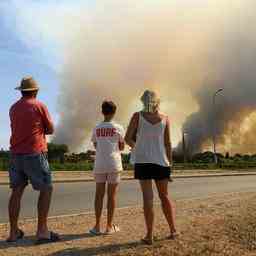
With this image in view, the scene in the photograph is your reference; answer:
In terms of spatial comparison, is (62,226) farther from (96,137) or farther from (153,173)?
(153,173)

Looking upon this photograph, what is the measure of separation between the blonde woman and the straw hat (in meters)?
1.23

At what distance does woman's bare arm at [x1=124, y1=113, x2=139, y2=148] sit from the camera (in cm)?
709

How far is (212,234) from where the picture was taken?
7.49 metres

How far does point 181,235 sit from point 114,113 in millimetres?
1801

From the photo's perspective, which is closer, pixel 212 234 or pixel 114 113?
pixel 212 234

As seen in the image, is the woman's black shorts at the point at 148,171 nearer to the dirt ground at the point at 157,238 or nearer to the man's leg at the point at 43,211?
the dirt ground at the point at 157,238

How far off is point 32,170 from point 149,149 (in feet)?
4.52

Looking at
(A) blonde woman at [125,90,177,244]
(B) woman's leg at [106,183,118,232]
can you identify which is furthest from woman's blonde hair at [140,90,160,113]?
(B) woman's leg at [106,183,118,232]

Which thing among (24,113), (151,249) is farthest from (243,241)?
(24,113)

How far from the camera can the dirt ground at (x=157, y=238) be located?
6.54 meters

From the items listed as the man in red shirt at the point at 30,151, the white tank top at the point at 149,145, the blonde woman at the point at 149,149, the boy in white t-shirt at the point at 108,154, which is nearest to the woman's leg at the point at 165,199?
the blonde woman at the point at 149,149

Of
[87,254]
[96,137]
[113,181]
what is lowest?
[87,254]

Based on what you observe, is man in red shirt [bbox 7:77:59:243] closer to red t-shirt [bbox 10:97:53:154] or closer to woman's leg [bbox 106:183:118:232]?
red t-shirt [bbox 10:97:53:154]

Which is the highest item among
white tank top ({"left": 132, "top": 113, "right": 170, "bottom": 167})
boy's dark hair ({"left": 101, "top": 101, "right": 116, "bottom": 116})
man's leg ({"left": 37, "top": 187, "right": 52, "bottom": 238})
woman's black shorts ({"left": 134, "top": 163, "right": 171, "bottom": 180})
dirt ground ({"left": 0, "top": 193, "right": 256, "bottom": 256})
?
boy's dark hair ({"left": 101, "top": 101, "right": 116, "bottom": 116})
